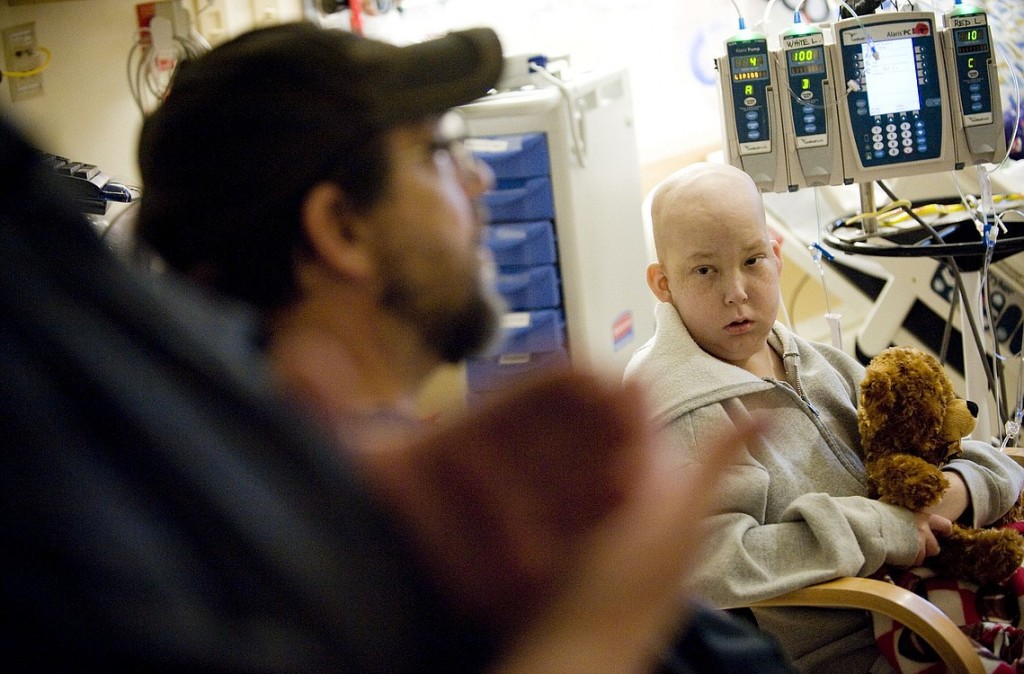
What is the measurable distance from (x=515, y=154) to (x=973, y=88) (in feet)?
4.26

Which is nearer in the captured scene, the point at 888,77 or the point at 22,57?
the point at 888,77

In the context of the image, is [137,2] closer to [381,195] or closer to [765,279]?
[765,279]

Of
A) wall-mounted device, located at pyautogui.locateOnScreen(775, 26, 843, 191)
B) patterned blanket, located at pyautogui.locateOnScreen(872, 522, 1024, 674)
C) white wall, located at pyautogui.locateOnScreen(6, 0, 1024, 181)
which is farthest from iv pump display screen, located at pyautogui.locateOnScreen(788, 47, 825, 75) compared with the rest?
white wall, located at pyautogui.locateOnScreen(6, 0, 1024, 181)

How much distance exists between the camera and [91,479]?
1.39ft

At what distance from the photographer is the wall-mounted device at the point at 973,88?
2.35m

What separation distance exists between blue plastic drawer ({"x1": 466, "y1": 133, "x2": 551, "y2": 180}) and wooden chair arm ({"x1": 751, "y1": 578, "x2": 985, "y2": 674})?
187cm

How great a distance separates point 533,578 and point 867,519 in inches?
47.0

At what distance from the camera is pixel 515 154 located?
3076 mm

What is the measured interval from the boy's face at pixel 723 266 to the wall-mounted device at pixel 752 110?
2.01 ft

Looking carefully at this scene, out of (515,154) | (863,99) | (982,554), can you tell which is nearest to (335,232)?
(982,554)

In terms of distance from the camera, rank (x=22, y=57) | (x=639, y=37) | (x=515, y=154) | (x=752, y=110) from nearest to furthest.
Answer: (x=752, y=110) → (x=515, y=154) → (x=22, y=57) → (x=639, y=37)

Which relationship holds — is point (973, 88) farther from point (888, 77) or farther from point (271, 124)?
point (271, 124)

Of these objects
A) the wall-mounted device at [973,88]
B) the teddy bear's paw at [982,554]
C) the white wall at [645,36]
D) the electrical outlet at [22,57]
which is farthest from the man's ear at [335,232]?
the white wall at [645,36]

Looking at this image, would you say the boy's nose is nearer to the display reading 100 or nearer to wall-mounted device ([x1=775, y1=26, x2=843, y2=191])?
wall-mounted device ([x1=775, y1=26, x2=843, y2=191])
